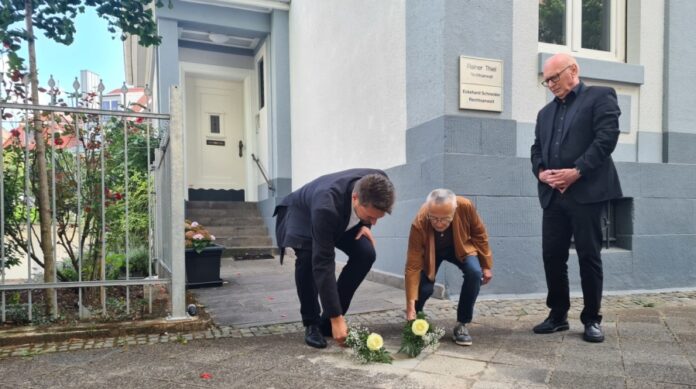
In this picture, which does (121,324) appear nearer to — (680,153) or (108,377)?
(108,377)

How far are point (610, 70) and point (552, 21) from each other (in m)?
0.78

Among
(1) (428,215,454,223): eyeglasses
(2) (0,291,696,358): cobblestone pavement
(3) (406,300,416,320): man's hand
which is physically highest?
(1) (428,215,454,223): eyeglasses

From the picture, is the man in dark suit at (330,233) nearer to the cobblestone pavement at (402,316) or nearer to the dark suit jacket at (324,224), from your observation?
the dark suit jacket at (324,224)

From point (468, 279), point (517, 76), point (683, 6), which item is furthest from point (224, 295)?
point (683, 6)

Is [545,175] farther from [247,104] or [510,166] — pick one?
[247,104]

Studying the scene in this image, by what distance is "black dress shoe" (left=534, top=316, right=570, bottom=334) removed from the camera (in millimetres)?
3379

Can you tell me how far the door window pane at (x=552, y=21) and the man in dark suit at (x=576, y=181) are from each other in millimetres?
2130

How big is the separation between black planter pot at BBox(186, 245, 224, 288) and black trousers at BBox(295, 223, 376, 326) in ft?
8.56

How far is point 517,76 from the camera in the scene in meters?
4.76

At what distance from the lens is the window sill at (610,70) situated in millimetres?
4992

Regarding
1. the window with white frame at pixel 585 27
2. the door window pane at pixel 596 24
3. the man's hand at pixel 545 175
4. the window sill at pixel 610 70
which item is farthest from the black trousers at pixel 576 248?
the door window pane at pixel 596 24

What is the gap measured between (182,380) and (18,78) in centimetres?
258

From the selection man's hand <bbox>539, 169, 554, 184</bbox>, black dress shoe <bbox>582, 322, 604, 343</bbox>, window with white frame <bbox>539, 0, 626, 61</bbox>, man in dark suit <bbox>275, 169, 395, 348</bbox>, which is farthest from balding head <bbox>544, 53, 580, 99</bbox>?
window with white frame <bbox>539, 0, 626, 61</bbox>

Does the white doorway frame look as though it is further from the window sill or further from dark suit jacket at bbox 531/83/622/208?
dark suit jacket at bbox 531/83/622/208
